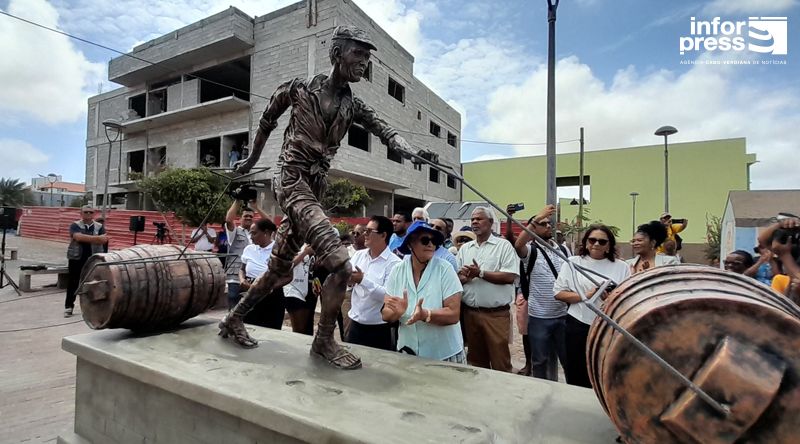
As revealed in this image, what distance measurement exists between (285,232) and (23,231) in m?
30.5

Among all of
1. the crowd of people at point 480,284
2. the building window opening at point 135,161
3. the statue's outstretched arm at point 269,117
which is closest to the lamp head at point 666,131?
the crowd of people at point 480,284

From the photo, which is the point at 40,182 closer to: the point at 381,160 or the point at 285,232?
the point at 381,160

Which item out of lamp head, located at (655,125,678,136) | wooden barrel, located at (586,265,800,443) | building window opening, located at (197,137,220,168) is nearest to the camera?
wooden barrel, located at (586,265,800,443)

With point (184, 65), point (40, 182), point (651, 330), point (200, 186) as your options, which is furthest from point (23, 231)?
point (40, 182)

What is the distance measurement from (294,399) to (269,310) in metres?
2.68

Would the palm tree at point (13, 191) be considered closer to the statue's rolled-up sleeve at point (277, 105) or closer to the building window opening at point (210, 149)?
the building window opening at point (210, 149)

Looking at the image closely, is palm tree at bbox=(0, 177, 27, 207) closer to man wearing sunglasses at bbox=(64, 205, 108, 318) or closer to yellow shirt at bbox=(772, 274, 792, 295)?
man wearing sunglasses at bbox=(64, 205, 108, 318)

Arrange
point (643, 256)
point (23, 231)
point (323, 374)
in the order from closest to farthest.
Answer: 1. point (323, 374)
2. point (643, 256)
3. point (23, 231)

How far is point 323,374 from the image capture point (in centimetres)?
250

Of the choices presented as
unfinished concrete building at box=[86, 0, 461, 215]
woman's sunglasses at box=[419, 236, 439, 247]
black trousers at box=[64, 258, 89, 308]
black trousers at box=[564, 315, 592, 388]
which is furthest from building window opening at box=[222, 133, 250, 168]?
black trousers at box=[564, 315, 592, 388]

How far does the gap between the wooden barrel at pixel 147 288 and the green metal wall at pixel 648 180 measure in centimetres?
3044

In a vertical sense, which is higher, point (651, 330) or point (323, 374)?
point (651, 330)

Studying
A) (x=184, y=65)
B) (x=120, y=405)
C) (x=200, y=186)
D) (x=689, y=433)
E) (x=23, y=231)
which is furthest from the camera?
(x=23, y=231)

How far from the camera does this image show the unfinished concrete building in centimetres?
1978
